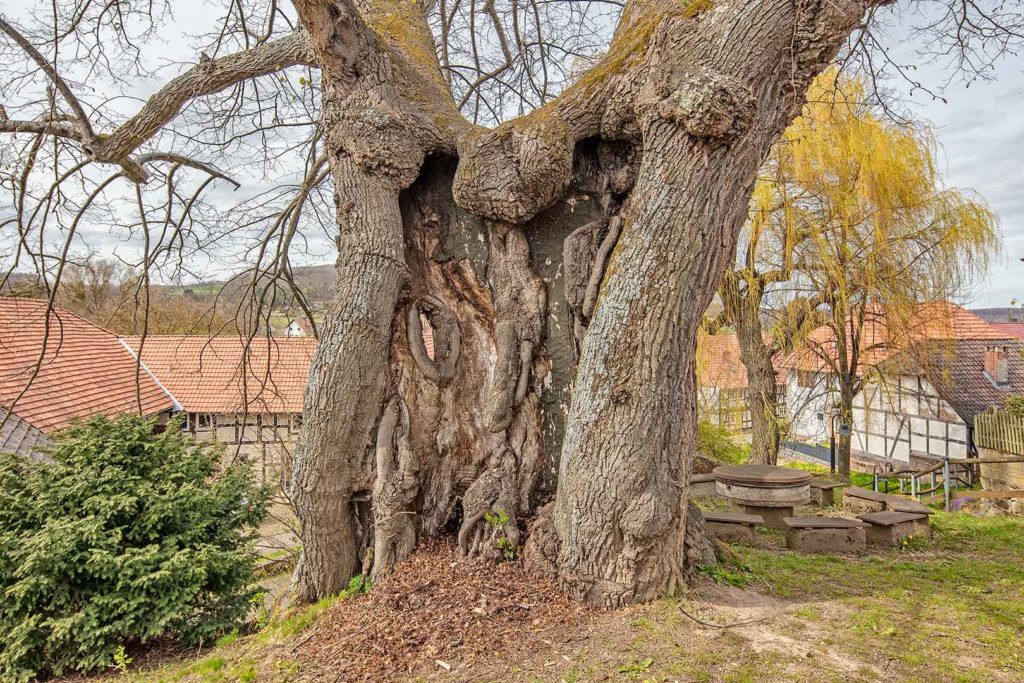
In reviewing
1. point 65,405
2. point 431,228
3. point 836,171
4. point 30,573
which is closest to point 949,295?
point 836,171

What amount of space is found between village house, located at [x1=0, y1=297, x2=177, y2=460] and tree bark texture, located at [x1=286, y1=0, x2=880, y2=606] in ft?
19.7

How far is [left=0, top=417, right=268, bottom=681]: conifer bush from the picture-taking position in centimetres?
439

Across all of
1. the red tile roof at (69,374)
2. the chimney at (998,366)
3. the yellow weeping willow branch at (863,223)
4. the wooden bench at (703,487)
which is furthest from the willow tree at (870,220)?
the red tile roof at (69,374)

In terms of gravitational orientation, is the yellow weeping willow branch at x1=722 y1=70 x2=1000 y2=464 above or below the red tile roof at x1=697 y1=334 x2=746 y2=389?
above

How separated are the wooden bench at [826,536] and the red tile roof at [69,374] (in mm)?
9318

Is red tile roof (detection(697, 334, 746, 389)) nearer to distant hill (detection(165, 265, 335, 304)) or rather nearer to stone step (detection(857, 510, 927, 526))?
stone step (detection(857, 510, 927, 526))

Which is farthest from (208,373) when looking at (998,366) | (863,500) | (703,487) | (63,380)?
(998,366)

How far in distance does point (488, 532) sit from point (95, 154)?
413 centimetres

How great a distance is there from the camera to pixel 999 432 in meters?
14.4

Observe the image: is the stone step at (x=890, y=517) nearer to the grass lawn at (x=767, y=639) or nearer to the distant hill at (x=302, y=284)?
the grass lawn at (x=767, y=639)

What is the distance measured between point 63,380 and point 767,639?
14457 mm

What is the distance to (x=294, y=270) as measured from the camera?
19.0ft

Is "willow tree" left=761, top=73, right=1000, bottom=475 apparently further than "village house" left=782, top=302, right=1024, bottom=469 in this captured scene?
No

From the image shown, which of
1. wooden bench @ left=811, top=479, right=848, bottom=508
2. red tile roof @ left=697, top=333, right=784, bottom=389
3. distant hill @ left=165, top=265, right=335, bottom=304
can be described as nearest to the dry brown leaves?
distant hill @ left=165, top=265, right=335, bottom=304
